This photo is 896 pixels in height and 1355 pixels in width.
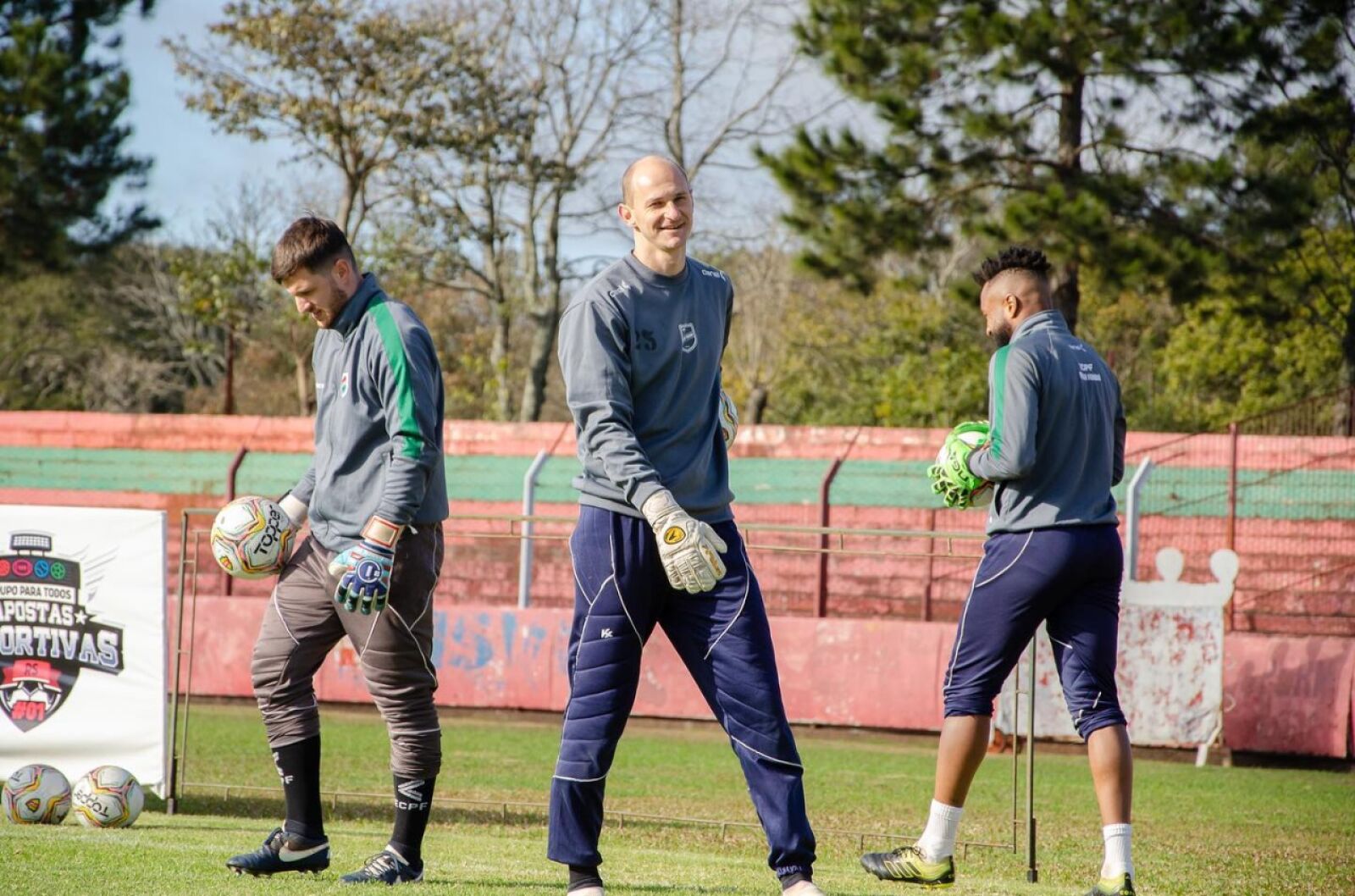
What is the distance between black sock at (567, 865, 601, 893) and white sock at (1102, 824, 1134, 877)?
1.87m

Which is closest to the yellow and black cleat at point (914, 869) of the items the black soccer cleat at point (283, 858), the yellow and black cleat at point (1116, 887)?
the yellow and black cleat at point (1116, 887)

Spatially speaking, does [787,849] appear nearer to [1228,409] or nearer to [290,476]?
[290,476]

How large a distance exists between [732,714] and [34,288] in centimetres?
4025

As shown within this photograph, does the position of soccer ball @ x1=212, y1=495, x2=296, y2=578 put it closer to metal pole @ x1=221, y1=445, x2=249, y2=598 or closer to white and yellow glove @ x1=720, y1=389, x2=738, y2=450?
white and yellow glove @ x1=720, y1=389, x2=738, y2=450

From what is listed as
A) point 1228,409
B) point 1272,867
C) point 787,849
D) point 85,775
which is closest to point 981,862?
point 1272,867

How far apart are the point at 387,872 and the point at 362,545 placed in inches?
43.4

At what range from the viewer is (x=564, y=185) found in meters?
32.2

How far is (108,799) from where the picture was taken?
690 centimetres

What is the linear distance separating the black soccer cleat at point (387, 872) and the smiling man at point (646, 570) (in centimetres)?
88

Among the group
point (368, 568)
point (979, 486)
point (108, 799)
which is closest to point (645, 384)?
point (368, 568)

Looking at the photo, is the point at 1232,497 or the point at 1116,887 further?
the point at 1232,497

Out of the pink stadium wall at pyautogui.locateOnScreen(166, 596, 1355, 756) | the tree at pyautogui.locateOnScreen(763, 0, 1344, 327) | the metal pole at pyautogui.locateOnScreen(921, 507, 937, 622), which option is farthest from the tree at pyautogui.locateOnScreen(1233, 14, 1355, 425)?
the pink stadium wall at pyautogui.locateOnScreen(166, 596, 1355, 756)

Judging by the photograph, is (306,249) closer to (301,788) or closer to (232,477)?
(301,788)

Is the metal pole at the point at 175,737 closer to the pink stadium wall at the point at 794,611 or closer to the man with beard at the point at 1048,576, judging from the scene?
the man with beard at the point at 1048,576
